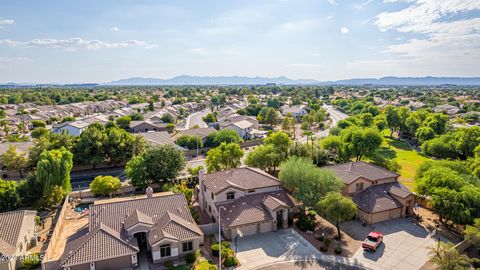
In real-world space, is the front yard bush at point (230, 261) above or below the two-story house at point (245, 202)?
below

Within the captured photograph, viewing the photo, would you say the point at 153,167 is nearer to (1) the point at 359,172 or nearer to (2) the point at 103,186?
(2) the point at 103,186

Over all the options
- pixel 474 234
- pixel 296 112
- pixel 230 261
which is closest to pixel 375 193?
pixel 474 234

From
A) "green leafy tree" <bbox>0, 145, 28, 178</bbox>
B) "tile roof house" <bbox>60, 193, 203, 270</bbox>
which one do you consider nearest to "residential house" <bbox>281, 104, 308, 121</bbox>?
"green leafy tree" <bbox>0, 145, 28, 178</bbox>

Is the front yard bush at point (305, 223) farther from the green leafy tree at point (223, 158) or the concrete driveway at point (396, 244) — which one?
the green leafy tree at point (223, 158)

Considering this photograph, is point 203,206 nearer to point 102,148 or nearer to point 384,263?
point 384,263

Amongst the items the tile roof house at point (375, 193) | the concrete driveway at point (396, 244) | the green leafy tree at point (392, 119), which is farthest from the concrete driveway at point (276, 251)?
the green leafy tree at point (392, 119)

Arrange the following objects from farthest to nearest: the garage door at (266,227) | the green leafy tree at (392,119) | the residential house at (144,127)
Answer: the green leafy tree at (392,119) → the residential house at (144,127) → the garage door at (266,227)
